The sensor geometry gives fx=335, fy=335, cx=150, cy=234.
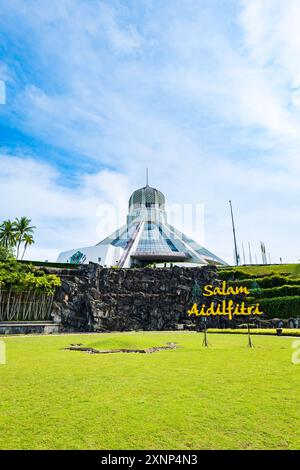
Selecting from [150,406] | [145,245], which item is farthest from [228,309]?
[145,245]

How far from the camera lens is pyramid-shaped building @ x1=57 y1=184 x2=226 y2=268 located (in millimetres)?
51156

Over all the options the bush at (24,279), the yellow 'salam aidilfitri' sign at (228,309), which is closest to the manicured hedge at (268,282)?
the yellow 'salam aidilfitri' sign at (228,309)

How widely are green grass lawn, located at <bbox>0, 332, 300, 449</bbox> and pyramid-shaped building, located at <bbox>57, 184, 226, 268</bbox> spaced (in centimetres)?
4019

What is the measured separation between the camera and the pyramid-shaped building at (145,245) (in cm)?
5116

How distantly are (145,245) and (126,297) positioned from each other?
2188 centimetres

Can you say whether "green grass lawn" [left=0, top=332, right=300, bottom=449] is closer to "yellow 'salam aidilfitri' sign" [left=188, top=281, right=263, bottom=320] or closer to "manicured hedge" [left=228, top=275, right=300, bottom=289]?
"yellow 'salam aidilfitri' sign" [left=188, top=281, right=263, bottom=320]

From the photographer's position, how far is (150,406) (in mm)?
5469

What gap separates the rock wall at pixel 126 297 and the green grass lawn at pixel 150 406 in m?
24.4

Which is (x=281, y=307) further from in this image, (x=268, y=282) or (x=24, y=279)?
(x=24, y=279)

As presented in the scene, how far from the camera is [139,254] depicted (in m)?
54.3

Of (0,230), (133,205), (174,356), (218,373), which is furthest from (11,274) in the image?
(133,205)
